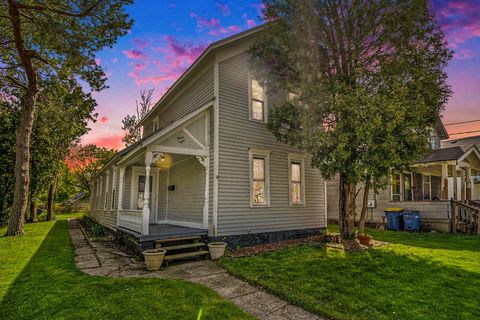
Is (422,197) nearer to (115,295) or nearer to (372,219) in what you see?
(372,219)

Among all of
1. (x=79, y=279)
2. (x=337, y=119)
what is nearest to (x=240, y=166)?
(x=337, y=119)

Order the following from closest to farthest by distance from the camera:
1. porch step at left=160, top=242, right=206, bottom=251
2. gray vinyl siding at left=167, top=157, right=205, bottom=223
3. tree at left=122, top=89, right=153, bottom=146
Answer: porch step at left=160, top=242, right=206, bottom=251
gray vinyl siding at left=167, top=157, right=205, bottom=223
tree at left=122, top=89, right=153, bottom=146

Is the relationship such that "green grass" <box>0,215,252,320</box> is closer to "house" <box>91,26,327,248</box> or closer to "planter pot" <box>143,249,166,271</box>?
"planter pot" <box>143,249,166,271</box>

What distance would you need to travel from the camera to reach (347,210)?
30.9 feet

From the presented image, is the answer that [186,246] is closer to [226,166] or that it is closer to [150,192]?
[226,166]

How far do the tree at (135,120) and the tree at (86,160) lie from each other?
456cm

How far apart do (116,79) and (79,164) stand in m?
30.9

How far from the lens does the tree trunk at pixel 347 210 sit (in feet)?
30.8

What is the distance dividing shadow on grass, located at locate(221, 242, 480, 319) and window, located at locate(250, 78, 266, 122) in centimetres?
494

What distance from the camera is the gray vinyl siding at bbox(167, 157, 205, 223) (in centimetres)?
962

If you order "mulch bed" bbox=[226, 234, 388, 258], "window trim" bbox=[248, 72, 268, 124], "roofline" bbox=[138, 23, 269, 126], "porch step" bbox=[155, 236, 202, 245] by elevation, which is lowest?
"mulch bed" bbox=[226, 234, 388, 258]

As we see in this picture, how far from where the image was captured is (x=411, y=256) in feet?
25.1

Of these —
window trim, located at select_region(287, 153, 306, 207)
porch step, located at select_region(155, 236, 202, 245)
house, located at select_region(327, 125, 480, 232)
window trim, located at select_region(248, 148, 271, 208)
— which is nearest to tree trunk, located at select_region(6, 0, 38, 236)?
porch step, located at select_region(155, 236, 202, 245)

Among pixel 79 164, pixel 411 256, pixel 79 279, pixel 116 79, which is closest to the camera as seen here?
pixel 79 279
